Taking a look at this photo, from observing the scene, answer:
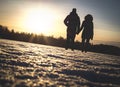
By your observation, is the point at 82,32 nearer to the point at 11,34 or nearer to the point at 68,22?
the point at 68,22

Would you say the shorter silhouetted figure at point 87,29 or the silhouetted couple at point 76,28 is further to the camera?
the shorter silhouetted figure at point 87,29

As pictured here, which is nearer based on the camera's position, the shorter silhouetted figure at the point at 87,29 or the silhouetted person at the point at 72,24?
the silhouetted person at the point at 72,24

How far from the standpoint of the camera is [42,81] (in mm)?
6859

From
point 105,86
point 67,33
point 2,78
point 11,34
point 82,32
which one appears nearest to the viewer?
point 2,78

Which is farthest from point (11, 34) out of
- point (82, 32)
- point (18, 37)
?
point (82, 32)

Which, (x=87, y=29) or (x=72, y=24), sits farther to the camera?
(x=87, y=29)

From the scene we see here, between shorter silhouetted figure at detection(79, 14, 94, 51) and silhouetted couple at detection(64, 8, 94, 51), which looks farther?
shorter silhouetted figure at detection(79, 14, 94, 51)

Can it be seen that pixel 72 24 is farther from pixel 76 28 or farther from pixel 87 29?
pixel 87 29

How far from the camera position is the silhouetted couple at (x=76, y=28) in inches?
672

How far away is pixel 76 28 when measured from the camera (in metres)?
18.1

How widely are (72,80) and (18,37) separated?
34.8 meters

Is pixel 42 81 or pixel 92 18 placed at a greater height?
pixel 92 18

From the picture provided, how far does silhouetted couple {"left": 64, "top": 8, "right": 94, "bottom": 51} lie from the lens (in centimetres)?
1706

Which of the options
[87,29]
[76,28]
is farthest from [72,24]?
[87,29]
